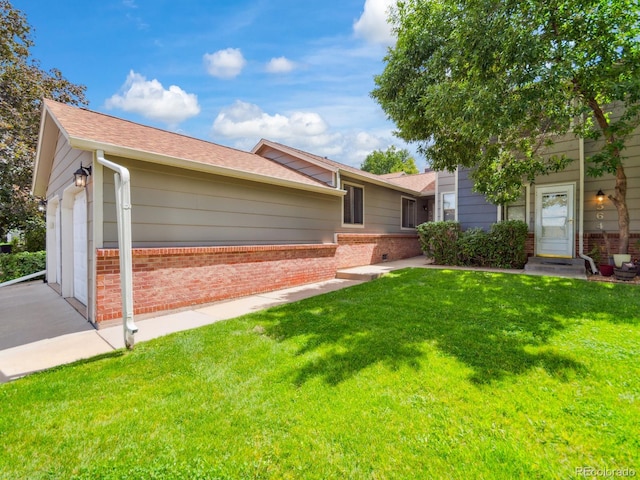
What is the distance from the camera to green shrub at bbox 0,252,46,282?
413 inches

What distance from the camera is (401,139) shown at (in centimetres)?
844

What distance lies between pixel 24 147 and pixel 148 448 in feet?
49.0

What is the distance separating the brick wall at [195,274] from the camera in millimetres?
4910

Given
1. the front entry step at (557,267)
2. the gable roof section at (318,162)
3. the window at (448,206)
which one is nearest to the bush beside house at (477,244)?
the front entry step at (557,267)

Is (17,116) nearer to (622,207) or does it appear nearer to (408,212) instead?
(408,212)

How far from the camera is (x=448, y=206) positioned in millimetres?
11641

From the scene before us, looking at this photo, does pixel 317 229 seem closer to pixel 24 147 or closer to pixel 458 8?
pixel 458 8

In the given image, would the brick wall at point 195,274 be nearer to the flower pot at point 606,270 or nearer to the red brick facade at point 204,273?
the red brick facade at point 204,273

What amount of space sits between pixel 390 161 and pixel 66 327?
1605 inches

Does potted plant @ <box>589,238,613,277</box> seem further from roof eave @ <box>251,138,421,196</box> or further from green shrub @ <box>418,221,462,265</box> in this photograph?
roof eave @ <box>251,138,421,196</box>

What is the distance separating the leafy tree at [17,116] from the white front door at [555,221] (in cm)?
1882

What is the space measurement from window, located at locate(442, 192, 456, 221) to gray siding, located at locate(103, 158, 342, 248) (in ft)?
19.2

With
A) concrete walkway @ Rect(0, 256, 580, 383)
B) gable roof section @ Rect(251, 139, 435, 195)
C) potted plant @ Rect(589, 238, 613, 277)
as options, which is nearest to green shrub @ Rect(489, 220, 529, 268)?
potted plant @ Rect(589, 238, 613, 277)

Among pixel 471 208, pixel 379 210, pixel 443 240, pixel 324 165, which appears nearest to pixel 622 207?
pixel 471 208
